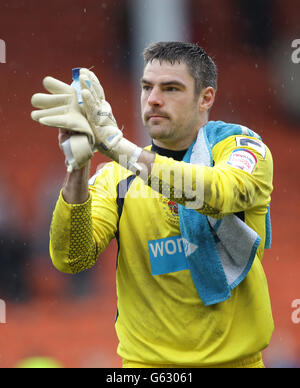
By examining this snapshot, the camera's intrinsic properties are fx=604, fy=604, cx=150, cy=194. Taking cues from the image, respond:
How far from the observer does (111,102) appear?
607cm

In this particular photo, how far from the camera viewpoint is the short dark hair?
2240 mm

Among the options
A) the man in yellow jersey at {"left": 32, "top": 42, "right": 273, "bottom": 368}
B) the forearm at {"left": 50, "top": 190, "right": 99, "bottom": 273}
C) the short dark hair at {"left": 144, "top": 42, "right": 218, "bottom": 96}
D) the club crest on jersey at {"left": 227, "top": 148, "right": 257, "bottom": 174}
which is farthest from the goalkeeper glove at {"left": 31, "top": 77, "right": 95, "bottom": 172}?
the short dark hair at {"left": 144, "top": 42, "right": 218, "bottom": 96}

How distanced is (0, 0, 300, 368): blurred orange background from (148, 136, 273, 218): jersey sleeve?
3682mm

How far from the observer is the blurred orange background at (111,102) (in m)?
5.43

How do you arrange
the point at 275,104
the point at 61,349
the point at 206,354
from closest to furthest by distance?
1. the point at 206,354
2. the point at 61,349
3. the point at 275,104

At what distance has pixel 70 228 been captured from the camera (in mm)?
1935

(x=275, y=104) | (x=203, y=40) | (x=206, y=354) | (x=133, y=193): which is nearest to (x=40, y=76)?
(x=203, y=40)

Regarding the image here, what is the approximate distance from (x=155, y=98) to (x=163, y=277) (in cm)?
63

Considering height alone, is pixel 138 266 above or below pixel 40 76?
below

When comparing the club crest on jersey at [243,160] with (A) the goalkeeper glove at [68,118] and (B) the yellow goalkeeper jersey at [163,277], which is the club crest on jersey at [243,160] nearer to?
(B) the yellow goalkeeper jersey at [163,277]

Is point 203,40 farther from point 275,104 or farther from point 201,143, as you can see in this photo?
point 201,143

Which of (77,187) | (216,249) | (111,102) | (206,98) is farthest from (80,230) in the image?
(111,102)

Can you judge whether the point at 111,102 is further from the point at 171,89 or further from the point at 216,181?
the point at 216,181

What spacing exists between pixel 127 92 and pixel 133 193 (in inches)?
159
